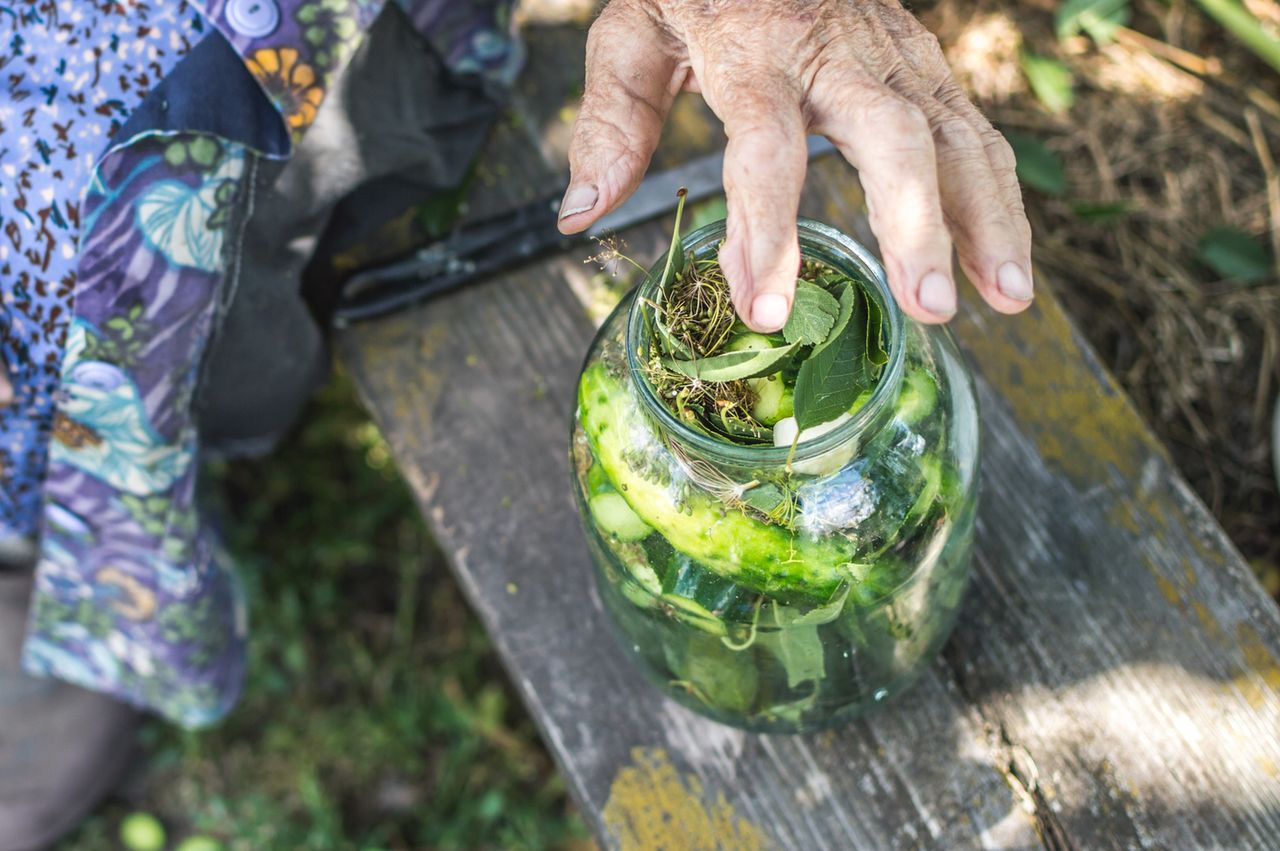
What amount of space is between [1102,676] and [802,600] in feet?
1.60

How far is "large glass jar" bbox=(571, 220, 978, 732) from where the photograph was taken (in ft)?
2.41

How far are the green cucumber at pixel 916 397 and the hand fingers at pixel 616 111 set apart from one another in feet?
0.89

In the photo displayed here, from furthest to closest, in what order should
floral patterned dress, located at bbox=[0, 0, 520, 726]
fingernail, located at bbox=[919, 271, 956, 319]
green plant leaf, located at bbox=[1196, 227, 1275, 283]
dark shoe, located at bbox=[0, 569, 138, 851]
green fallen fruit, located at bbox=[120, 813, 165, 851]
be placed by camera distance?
green fallen fruit, located at bbox=[120, 813, 165, 851] < green plant leaf, located at bbox=[1196, 227, 1275, 283] < dark shoe, located at bbox=[0, 569, 138, 851] < floral patterned dress, located at bbox=[0, 0, 520, 726] < fingernail, located at bbox=[919, 271, 956, 319]

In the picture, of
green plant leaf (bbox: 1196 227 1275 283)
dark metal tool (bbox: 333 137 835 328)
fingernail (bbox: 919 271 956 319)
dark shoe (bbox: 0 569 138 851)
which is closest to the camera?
fingernail (bbox: 919 271 956 319)

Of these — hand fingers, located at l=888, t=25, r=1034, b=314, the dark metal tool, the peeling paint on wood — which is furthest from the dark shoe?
hand fingers, located at l=888, t=25, r=1034, b=314

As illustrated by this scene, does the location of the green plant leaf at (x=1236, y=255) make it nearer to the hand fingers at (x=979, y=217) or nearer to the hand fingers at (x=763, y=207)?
the hand fingers at (x=979, y=217)

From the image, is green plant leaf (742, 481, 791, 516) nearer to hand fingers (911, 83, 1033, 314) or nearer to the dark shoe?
hand fingers (911, 83, 1033, 314)

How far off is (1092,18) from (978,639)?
1313 millimetres

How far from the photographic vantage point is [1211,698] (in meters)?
1.06

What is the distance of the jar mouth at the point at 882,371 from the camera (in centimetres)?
68

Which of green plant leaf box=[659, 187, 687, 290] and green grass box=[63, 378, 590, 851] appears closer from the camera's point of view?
green plant leaf box=[659, 187, 687, 290]

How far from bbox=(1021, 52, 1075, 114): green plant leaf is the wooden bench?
829 mm

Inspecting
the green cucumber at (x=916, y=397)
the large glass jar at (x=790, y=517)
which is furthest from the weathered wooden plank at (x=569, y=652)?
the green cucumber at (x=916, y=397)

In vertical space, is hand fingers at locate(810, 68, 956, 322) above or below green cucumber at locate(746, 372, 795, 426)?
above
